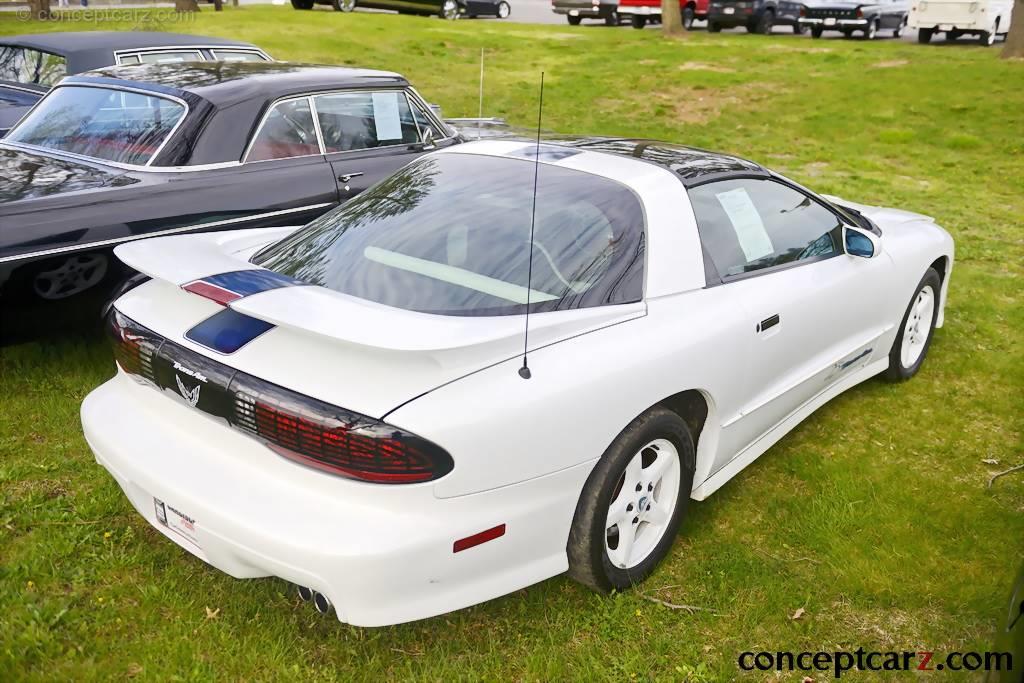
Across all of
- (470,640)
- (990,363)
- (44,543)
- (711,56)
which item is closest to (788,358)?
(470,640)

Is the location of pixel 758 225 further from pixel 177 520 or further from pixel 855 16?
pixel 855 16

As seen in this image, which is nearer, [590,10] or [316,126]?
[316,126]

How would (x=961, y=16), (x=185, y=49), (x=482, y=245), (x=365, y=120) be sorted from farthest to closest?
(x=961, y=16)
(x=185, y=49)
(x=365, y=120)
(x=482, y=245)

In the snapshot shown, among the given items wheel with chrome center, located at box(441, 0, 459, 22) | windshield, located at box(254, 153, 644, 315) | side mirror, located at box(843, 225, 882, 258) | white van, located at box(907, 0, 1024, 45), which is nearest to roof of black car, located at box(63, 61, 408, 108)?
windshield, located at box(254, 153, 644, 315)

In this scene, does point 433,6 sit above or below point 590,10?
above

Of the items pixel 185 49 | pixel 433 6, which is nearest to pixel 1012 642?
pixel 185 49

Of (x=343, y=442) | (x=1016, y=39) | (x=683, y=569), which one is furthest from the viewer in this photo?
(x=1016, y=39)

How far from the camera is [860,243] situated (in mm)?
4012

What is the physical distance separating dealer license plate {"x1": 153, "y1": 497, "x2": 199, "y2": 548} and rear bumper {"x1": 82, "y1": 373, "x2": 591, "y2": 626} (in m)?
0.01

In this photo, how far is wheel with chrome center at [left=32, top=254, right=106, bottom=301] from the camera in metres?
3.96

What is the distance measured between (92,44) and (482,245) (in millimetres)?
6148

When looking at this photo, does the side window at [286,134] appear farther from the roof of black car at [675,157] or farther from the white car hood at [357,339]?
the white car hood at [357,339]

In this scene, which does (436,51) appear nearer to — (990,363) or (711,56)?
(711,56)

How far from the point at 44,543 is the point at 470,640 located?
158 cm
